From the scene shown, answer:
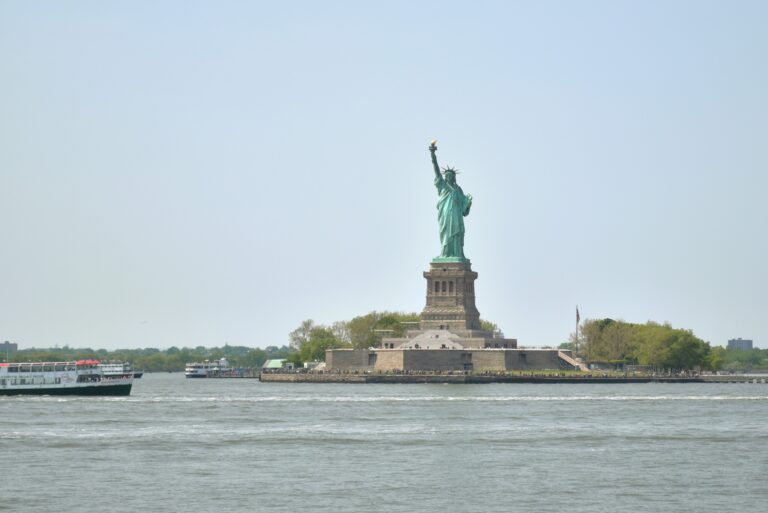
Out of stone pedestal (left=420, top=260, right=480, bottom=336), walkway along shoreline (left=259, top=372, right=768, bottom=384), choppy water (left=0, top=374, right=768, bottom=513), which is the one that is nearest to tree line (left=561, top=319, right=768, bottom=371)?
walkway along shoreline (left=259, top=372, right=768, bottom=384)

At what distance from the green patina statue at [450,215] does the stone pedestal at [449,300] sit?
53.9 inches

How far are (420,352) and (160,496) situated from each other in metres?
90.7

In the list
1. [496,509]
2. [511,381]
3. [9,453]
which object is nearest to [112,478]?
[9,453]

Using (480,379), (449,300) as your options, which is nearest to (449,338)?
(449,300)

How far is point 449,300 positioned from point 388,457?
8576 cm

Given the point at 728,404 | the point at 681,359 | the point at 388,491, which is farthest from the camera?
the point at 681,359

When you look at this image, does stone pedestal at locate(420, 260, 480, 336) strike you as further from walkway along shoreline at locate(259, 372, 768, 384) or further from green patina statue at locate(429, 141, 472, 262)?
walkway along shoreline at locate(259, 372, 768, 384)

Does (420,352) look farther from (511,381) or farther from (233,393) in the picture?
(233,393)

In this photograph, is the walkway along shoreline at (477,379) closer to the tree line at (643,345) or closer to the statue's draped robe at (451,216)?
the tree line at (643,345)

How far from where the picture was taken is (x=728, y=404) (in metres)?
93.5

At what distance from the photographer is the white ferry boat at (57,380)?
4279 inches

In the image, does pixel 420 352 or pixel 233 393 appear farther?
pixel 420 352

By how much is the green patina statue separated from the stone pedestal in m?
1.37

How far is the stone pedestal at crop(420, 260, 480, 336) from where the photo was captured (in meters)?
143
